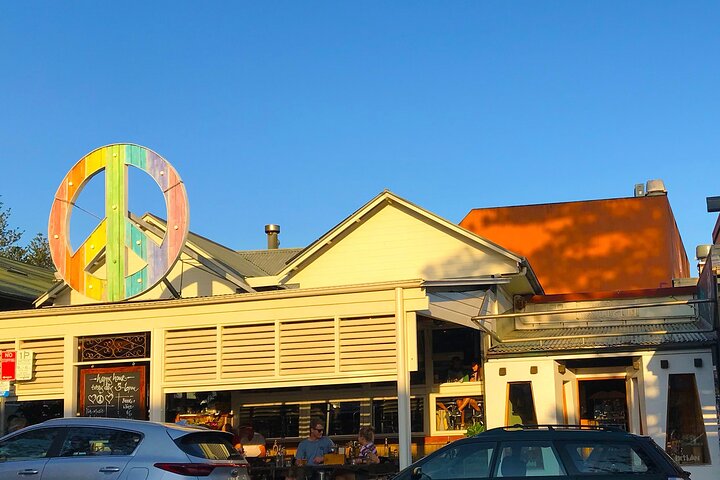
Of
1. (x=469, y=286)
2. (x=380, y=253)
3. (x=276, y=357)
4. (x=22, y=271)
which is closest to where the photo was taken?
(x=276, y=357)

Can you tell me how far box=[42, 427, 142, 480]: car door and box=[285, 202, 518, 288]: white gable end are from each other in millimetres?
11347

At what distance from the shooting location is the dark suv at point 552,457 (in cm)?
975

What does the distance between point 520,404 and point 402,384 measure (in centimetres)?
421

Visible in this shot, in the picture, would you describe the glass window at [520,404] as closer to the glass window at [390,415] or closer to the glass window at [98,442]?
the glass window at [390,415]

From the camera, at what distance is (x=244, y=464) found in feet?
38.8

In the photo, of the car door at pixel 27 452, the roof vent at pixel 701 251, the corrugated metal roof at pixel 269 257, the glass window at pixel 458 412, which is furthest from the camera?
the roof vent at pixel 701 251

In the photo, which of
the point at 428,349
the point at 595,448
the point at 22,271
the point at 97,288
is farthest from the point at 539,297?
the point at 22,271

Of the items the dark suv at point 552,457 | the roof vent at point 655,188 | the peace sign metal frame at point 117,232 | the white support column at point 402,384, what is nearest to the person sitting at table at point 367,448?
the white support column at point 402,384

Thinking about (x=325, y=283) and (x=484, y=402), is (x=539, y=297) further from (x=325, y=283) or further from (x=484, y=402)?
(x=325, y=283)

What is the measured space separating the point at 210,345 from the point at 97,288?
9.40ft

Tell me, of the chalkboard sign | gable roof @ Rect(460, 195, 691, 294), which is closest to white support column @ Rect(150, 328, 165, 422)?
the chalkboard sign

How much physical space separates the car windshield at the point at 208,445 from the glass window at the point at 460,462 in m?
2.67

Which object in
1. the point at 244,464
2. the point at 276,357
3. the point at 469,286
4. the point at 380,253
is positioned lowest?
the point at 244,464

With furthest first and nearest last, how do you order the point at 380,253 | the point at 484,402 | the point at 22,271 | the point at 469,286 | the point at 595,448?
the point at 22,271
the point at 380,253
the point at 484,402
the point at 469,286
the point at 595,448
